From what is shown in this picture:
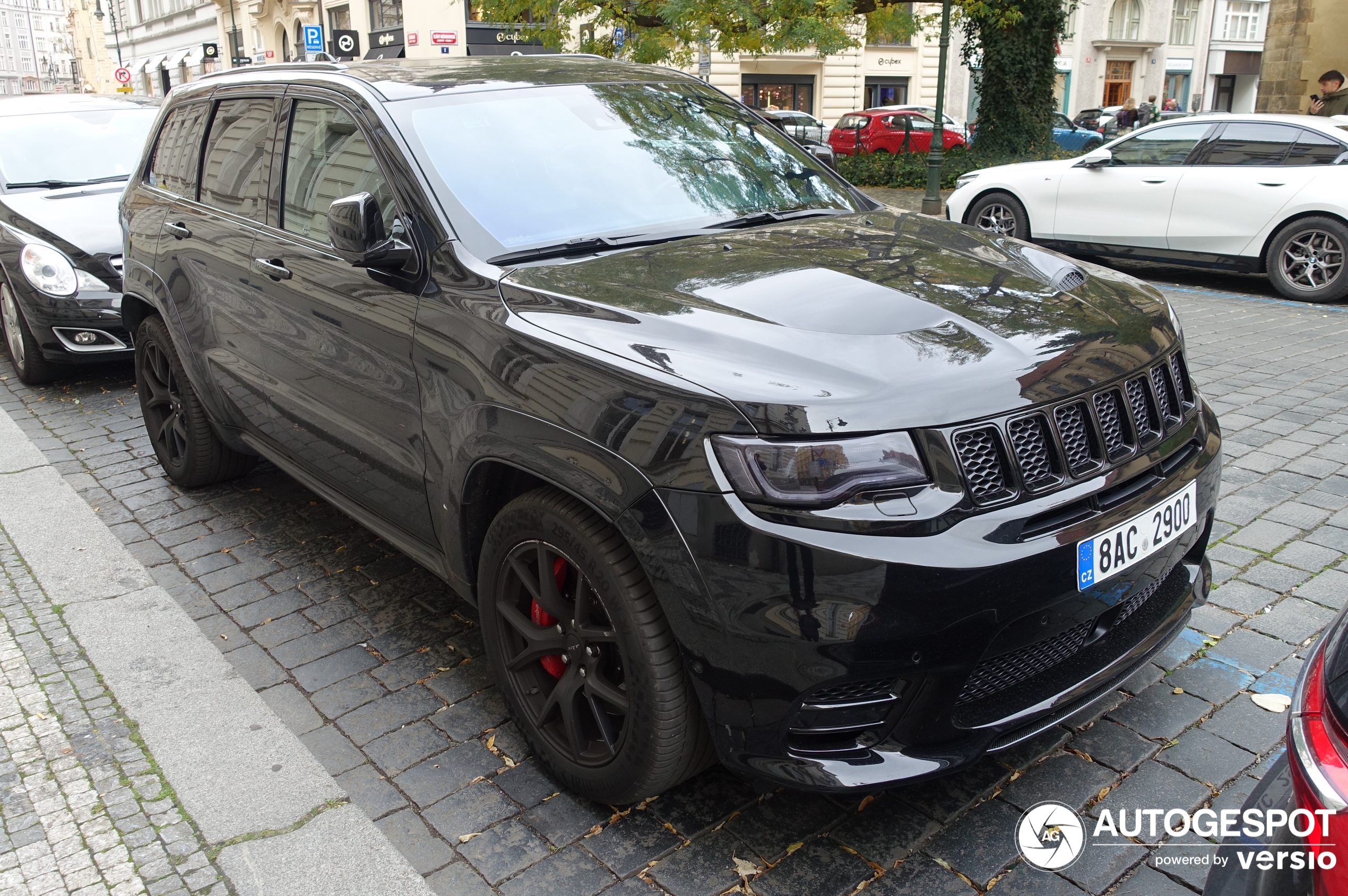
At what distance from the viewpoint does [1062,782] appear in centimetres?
282

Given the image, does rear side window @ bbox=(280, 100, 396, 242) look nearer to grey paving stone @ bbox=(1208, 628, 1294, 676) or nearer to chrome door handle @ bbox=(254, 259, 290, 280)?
chrome door handle @ bbox=(254, 259, 290, 280)

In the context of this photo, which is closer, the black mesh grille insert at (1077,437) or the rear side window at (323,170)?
the black mesh grille insert at (1077,437)

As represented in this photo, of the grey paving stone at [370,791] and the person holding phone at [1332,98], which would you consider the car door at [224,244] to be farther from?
the person holding phone at [1332,98]

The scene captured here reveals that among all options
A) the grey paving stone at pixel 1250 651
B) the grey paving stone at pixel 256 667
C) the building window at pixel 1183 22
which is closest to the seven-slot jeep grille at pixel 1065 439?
the grey paving stone at pixel 1250 651

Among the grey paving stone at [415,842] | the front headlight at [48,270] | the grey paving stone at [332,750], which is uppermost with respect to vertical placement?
the front headlight at [48,270]

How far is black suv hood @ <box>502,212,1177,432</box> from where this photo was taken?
2291 millimetres

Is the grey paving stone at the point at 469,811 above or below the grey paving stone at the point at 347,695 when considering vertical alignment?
above

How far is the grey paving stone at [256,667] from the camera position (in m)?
3.57

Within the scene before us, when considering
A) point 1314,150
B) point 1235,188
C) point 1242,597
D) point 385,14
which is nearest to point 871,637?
point 1242,597

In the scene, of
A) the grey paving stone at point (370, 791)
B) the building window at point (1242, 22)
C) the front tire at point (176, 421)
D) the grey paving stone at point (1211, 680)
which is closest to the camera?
the grey paving stone at point (370, 791)

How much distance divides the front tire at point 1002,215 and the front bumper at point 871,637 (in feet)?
31.8

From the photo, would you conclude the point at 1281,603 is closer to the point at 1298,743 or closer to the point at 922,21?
the point at 1298,743

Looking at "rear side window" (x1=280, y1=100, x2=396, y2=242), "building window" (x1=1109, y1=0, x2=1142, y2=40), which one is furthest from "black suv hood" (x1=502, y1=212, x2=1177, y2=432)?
"building window" (x1=1109, y1=0, x2=1142, y2=40)

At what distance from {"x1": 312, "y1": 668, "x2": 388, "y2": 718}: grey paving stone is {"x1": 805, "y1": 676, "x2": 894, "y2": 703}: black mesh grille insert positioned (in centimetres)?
173
